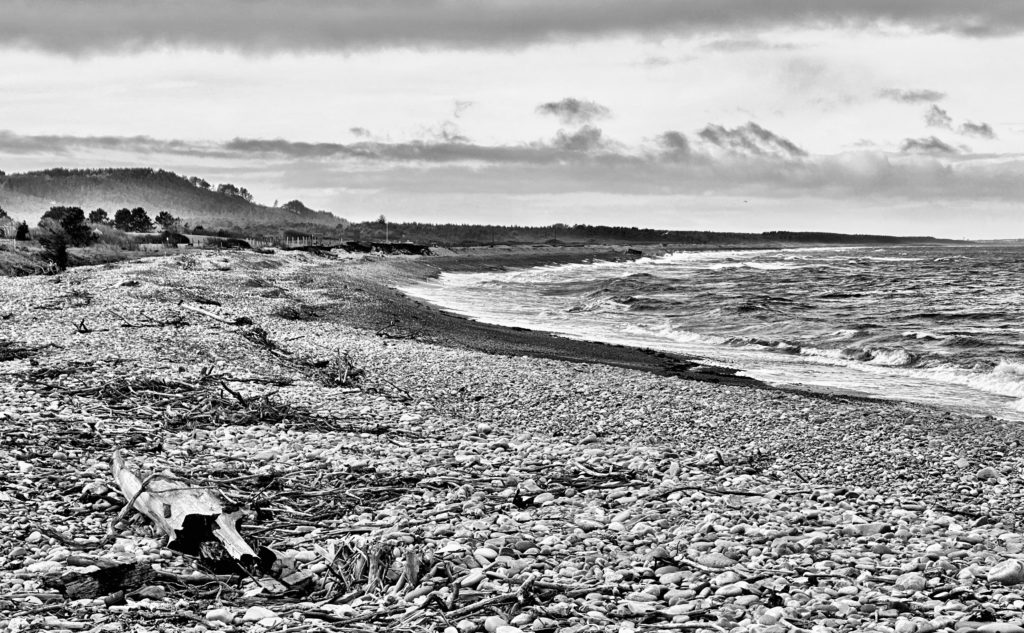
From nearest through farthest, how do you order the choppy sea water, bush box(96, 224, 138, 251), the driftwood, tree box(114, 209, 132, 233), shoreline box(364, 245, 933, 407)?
the driftwood → shoreline box(364, 245, 933, 407) → the choppy sea water → bush box(96, 224, 138, 251) → tree box(114, 209, 132, 233)

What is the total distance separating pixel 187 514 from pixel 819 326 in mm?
27825

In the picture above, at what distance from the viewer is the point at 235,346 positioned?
17.2 metres

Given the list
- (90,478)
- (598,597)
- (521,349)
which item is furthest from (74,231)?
(598,597)

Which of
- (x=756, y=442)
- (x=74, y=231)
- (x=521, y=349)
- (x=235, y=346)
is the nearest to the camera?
(x=756, y=442)

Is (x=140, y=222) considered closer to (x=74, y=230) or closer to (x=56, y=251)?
(x=74, y=230)

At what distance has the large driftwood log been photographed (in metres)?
6.51

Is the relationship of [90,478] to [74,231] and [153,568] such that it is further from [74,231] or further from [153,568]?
[74,231]

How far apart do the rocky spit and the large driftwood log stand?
0.15 metres

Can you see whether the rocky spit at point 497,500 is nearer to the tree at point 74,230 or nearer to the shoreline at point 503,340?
the shoreline at point 503,340

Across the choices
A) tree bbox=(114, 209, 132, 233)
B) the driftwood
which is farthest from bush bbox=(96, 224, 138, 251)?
the driftwood

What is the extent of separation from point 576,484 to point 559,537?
64.2 inches

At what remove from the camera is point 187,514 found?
6750 millimetres

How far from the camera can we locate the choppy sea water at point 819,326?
66.0 feet

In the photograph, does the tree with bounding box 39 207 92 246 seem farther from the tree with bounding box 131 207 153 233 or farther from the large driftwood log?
the large driftwood log
